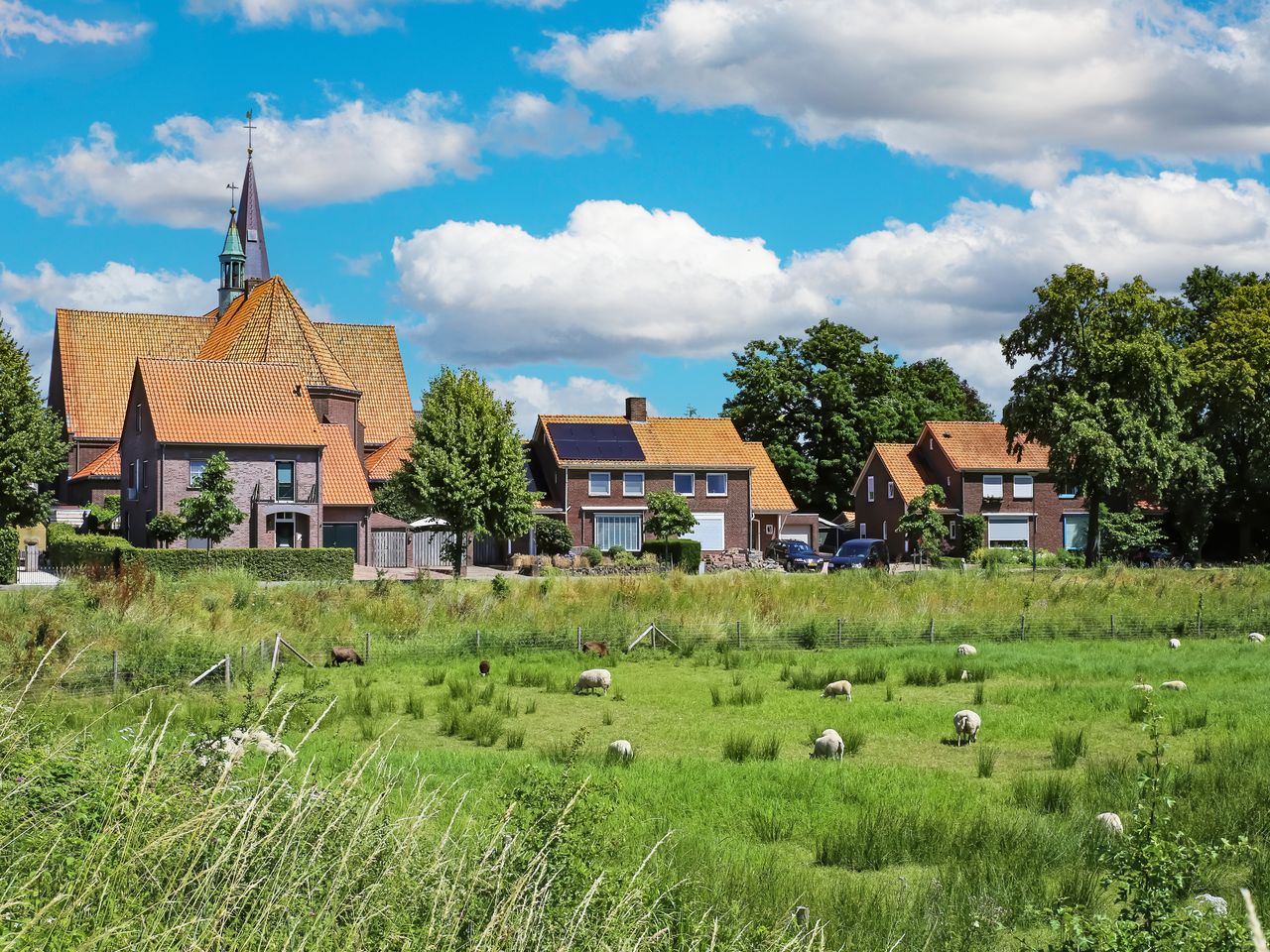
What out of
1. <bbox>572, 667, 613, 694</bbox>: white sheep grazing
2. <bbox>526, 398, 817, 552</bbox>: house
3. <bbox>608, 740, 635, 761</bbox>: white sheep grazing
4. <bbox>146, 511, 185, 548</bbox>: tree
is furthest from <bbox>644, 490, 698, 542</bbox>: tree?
<bbox>608, 740, 635, 761</bbox>: white sheep grazing

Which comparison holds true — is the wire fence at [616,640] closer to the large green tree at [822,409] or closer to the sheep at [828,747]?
the sheep at [828,747]

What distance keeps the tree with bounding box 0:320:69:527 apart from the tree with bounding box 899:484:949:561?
36916 millimetres

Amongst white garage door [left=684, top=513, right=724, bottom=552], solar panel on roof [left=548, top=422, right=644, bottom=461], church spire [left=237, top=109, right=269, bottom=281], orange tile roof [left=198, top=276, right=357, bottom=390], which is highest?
church spire [left=237, top=109, right=269, bottom=281]

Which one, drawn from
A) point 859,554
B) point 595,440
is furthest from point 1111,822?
point 595,440

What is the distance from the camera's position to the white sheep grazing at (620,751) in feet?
45.1

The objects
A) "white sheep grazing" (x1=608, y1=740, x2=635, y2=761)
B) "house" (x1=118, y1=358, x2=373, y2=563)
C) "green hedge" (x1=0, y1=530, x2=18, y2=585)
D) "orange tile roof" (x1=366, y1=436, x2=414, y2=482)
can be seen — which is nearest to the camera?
"white sheep grazing" (x1=608, y1=740, x2=635, y2=761)

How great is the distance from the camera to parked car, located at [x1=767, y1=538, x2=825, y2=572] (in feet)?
184

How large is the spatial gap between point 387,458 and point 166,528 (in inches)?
715

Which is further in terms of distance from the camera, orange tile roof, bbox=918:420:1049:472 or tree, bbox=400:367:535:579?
orange tile roof, bbox=918:420:1049:472

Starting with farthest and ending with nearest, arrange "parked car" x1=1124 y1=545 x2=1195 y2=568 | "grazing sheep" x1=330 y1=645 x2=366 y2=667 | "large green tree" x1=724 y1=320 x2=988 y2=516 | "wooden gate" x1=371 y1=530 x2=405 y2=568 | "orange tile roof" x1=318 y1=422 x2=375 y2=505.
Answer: "large green tree" x1=724 y1=320 x2=988 y2=516 < "parked car" x1=1124 y1=545 x2=1195 y2=568 < "wooden gate" x1=371 y1=530 x2=405 y2=568 < "orange tile roof" x1=318 y1=422 x2=375 y2=505 < "grazing sheep" x1=330 y1=645 x2=366 y2=667

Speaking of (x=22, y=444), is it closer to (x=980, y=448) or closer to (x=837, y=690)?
(x=837, y=690)

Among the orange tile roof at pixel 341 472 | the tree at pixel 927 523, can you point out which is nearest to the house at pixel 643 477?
the tree at pixel 927 523

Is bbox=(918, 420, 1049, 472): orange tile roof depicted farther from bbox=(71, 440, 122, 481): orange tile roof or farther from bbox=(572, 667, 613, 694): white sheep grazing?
bbox=(572, 667, 613, 694): white sheep grazing

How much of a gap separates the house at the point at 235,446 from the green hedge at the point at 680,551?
14844 millimetres
